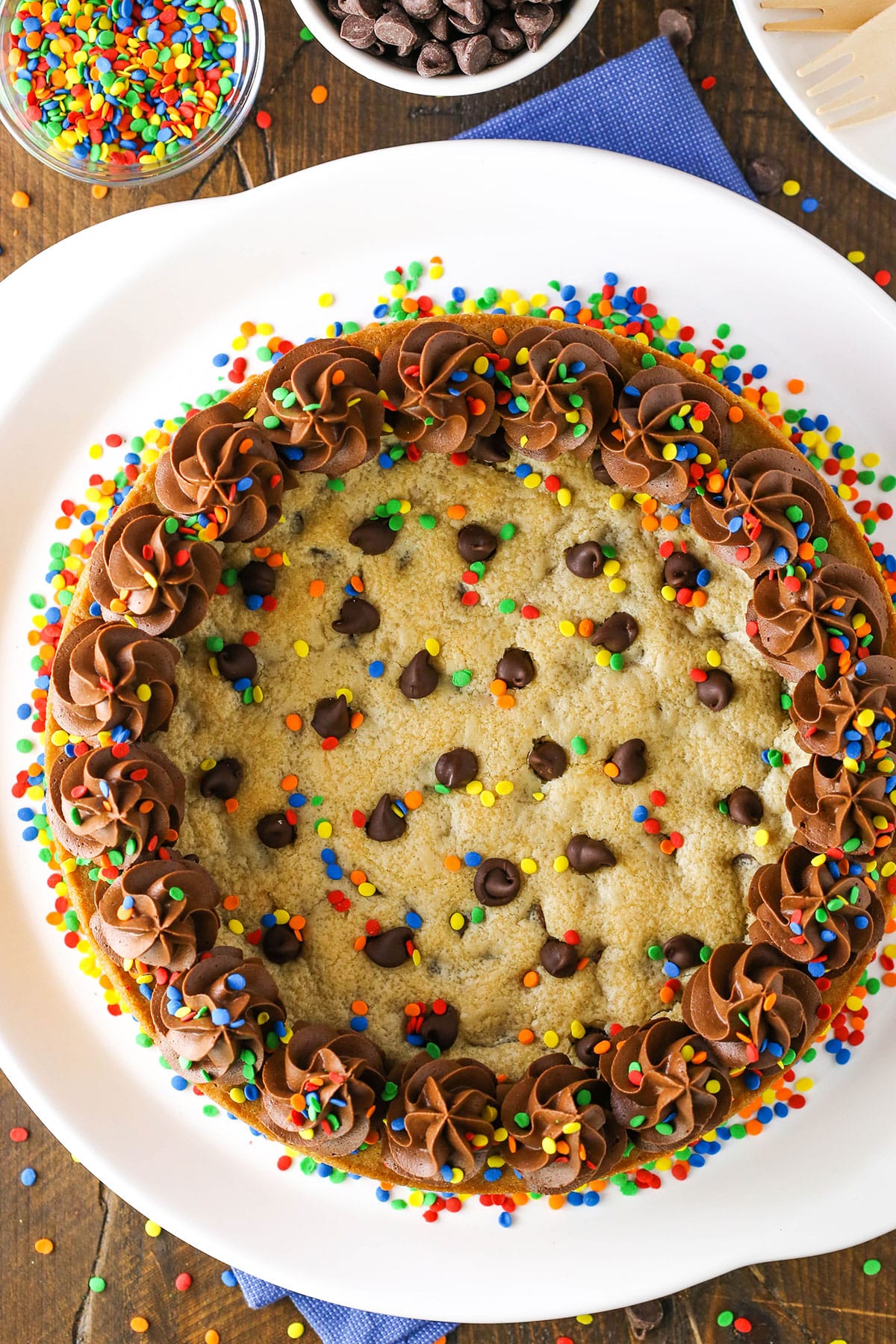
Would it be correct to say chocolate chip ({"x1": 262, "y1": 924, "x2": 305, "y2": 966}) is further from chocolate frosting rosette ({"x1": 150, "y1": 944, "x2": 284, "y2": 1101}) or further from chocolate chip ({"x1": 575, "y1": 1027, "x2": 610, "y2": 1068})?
chocolate chip ({"x1": 575, "y1": 1027, "x2": 610, "y2": 1068})

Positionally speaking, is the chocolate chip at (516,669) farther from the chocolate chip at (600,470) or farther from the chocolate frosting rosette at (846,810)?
the chocolate frosting rosette at (846,810)

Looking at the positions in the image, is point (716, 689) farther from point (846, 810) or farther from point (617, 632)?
point (846, 810)

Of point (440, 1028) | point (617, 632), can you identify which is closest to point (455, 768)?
point (617, 632)

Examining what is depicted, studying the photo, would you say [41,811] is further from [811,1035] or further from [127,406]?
[811,1035]

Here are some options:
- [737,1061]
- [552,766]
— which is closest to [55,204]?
[552,766]

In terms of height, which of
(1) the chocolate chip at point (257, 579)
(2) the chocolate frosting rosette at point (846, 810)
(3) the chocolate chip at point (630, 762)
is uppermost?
(2) the chocolate frosting rosette at point (846, 810)

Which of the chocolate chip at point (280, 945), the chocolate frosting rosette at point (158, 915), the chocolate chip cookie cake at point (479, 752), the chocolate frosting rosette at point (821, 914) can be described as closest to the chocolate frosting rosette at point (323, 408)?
the chocolate chip cookie cake at point (479, 752)
